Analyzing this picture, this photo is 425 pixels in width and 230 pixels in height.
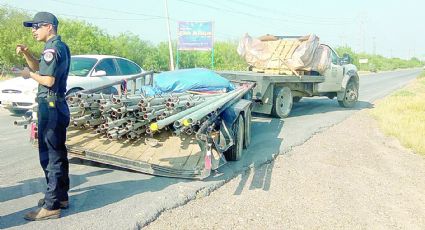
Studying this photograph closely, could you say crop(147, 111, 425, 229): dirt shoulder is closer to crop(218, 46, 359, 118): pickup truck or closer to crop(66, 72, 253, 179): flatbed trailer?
crop(66, 72, 253, 179): flatbed trailer

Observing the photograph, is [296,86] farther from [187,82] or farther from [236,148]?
[236,148]

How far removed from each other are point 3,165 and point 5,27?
73.3ft

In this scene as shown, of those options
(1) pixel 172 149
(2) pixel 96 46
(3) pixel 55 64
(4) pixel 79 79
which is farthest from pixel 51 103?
(2) pixel 96 46

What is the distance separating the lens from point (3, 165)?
19.5ft

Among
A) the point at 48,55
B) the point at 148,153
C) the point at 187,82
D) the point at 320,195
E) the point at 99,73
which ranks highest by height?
the point at 48,55

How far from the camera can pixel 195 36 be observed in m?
32.8

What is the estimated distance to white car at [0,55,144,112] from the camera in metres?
9.66

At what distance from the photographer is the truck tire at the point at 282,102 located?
35.6 feet

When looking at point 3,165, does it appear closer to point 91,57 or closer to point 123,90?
point 123,90

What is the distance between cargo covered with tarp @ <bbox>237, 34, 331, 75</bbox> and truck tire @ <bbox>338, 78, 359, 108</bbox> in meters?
2.13

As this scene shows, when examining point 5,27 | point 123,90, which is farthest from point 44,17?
point 5,27

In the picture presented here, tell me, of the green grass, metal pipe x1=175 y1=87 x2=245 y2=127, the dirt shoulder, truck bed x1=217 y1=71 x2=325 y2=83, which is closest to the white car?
truck bed x1=217 y1=71 x2=325 y2=83

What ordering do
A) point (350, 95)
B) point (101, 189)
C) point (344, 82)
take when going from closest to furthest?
point (101, 189) → point (344, 82) → point (350, 95)

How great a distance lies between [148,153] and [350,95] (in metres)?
10.3
